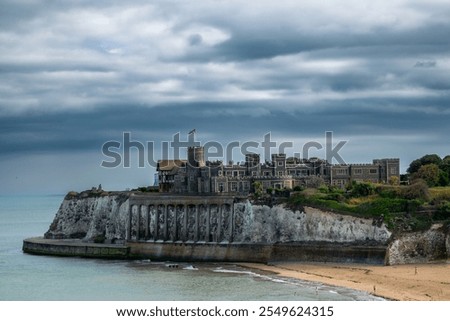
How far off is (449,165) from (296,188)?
21.1 m

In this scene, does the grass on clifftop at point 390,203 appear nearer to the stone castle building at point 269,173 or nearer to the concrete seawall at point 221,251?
the concrete seawall at point 221,251

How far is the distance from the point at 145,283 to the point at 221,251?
13764 millimetres

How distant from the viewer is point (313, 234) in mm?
78812

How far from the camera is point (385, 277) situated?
6719 centimetres

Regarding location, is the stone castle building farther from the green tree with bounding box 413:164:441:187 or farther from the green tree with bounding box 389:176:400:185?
the green tree with bounding box 413:164:441:187

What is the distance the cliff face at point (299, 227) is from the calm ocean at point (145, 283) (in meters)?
5.30

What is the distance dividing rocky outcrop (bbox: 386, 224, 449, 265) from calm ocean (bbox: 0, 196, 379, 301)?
10.5 metres

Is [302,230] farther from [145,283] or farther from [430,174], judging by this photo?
[430,174]

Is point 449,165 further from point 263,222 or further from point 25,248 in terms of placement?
point 25,248

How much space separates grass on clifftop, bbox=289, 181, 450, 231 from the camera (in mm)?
75938

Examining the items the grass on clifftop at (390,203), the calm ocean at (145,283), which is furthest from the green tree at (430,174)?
the calm ocean at (145,283)

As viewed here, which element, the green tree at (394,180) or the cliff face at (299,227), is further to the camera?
the green tree at (394,180)

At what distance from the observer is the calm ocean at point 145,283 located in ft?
203
